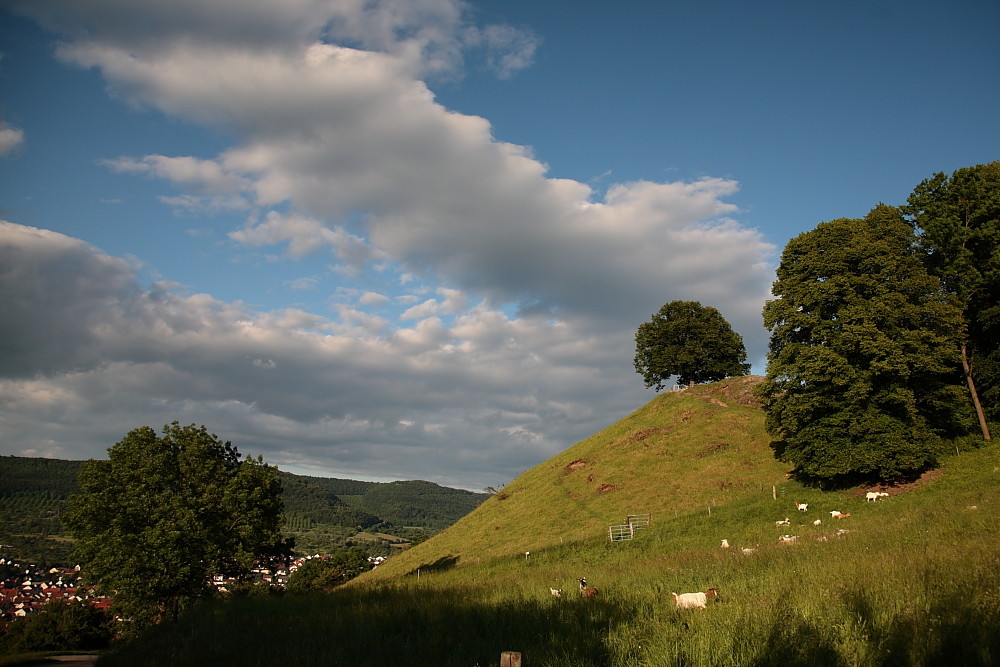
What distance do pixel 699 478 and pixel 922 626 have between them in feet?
138

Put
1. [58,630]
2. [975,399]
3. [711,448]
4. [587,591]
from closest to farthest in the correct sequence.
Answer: [587,591]
[975,399]
[711,448]
[58,630]

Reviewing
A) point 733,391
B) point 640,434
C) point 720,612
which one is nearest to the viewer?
point 720,612

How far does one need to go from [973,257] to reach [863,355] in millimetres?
10301

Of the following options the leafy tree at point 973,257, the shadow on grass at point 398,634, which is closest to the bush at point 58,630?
the shadow on grass at point 398,634

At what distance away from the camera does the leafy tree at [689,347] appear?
7062 centimetres

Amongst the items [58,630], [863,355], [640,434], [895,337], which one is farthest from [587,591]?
[58,630]

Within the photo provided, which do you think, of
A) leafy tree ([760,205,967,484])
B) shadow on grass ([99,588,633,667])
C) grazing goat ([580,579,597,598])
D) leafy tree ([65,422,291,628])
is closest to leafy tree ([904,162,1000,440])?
leafy tree ([760,205,967,484])

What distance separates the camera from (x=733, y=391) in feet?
203

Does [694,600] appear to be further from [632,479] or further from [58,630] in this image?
[58,630]

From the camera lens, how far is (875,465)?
29875mm

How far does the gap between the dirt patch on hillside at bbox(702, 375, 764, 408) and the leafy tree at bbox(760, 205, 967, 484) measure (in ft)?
80.4

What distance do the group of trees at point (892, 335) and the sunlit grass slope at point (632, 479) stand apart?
8663 millimetres

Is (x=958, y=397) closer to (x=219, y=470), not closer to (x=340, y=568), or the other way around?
(x=219, y=470)

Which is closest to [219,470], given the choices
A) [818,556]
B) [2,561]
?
[818,556]
